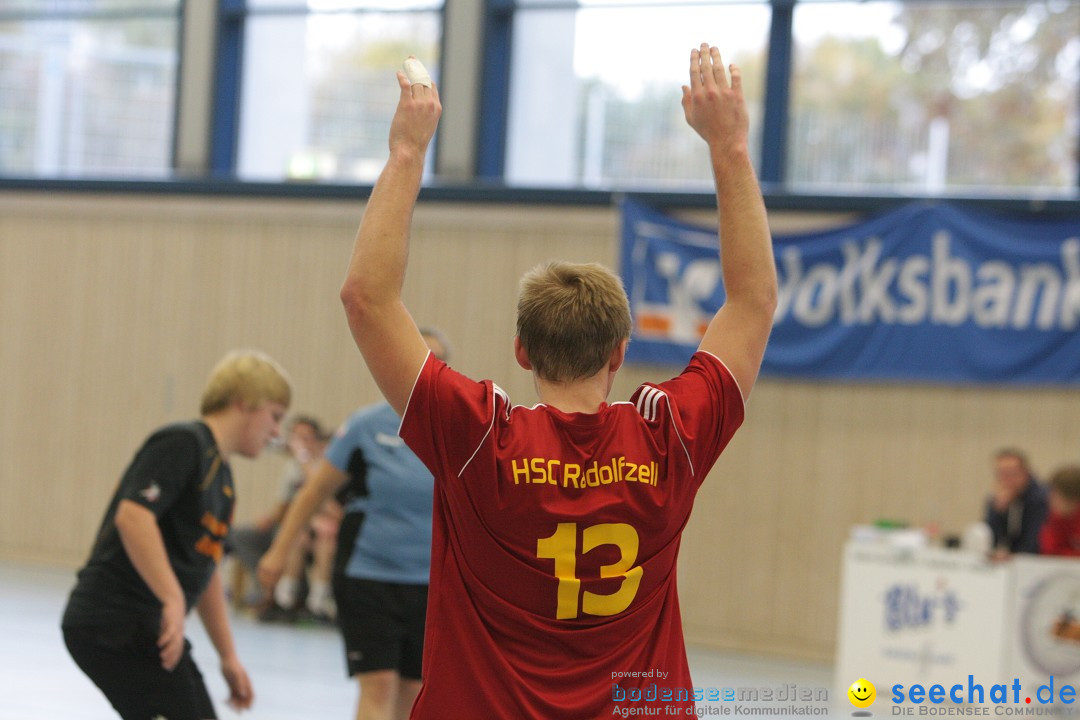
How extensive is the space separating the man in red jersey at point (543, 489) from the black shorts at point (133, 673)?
1575 mm

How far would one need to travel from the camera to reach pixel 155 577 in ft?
10.0

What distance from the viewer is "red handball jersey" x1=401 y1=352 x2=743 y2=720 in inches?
68.6

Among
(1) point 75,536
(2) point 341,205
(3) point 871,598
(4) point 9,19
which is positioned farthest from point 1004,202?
(4) point 9,19

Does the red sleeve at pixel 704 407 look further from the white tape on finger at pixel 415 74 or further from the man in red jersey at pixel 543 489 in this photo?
the white tape on finger at pixel 415 74

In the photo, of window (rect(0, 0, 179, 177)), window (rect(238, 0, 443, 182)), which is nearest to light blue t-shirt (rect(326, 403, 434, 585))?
window (rect(238, 0, 443, 182))

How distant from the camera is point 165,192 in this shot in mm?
11312

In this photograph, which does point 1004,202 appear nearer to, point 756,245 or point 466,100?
point 466,100

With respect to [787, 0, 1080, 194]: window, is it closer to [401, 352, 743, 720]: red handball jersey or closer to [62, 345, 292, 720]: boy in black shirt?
[62, 345, 292, 720]: boy in black shirt

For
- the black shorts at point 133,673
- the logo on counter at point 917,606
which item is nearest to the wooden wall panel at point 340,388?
the logo on counter at point 917,606

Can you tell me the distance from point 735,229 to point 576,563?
0.61 meters

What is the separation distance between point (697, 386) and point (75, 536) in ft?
35.1

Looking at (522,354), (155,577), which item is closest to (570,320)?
(522,354)

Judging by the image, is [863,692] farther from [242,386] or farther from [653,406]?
[653,406]

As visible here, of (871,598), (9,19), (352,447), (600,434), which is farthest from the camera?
(9,19)
